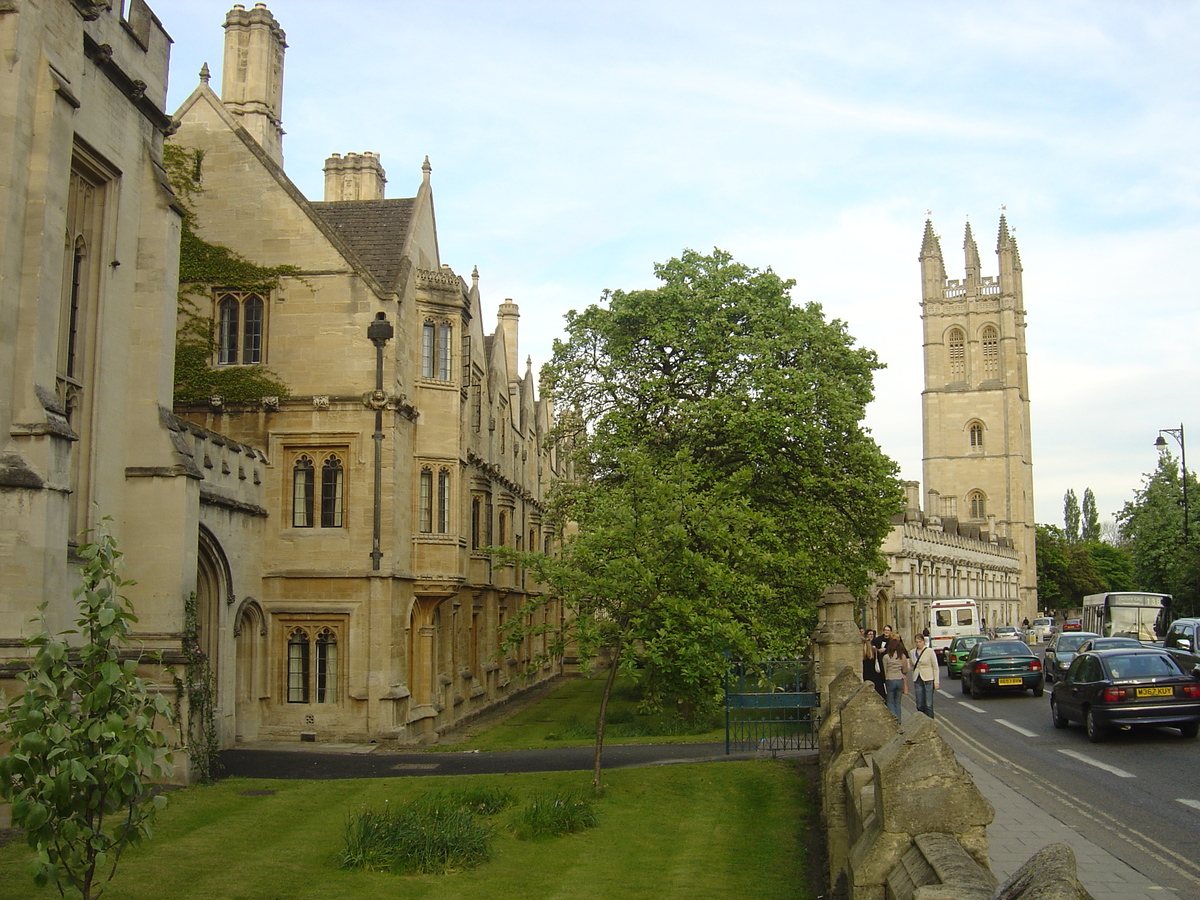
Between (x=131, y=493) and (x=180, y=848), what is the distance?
650 cm

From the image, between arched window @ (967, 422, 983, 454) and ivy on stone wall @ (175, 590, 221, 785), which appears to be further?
arched window @ (967, 422, 983, 454)

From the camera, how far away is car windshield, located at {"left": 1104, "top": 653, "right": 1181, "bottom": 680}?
60.2 feet

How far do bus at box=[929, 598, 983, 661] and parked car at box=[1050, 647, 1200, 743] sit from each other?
1517 inches

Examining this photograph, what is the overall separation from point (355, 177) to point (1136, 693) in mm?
25259

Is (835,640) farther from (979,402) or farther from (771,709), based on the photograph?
(979,402)

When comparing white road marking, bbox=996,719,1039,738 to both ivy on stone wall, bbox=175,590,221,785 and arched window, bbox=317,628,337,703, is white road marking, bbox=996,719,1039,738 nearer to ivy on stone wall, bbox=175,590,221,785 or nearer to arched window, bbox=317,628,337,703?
arched window, bbox=317,628,337,703

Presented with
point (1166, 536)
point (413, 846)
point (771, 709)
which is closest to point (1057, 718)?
point (771, 709)

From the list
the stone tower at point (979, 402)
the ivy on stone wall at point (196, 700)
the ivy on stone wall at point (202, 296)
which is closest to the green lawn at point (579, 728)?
the ivy on stone wall at point (196, 700)

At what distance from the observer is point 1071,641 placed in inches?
1293

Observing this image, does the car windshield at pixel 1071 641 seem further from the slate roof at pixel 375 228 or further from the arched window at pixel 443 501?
the slate roof at pixel 375 228

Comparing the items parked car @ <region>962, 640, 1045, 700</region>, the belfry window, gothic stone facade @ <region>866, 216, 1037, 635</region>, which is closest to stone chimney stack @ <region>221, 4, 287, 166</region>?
the belfry window

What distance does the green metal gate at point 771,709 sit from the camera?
667 inches

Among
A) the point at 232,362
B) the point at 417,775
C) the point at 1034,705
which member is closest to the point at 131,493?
the point at 417,775

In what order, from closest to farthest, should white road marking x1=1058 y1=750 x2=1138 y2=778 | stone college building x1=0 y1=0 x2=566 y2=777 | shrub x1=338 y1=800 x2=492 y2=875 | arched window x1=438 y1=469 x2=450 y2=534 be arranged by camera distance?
shrub x1=338 y1=800 x2=492 y2=875 < stone college building x1=0 y1=0 x2=566 y2=777 < white road marking x1=1058 y1=750 x2=1138 y2=778 < arched window x1=438 y1=469 x2=450 y2=534
